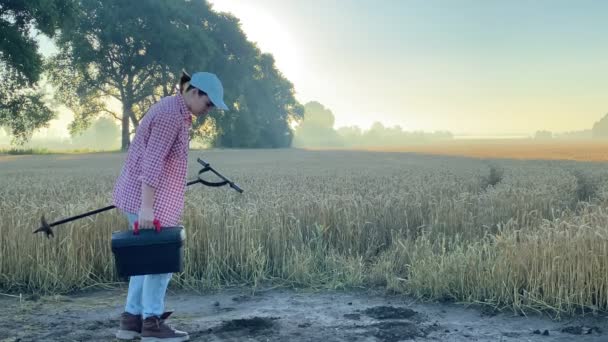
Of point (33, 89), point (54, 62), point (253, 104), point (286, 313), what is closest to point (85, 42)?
point (54, 62)

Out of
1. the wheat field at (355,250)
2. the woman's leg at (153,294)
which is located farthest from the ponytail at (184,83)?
the wheat field at (355,250)

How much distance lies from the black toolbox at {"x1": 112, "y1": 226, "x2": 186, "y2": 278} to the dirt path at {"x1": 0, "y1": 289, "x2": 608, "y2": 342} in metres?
0.83

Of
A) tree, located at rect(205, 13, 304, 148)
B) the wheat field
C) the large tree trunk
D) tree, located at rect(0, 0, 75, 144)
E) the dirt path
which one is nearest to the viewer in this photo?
the dirt path

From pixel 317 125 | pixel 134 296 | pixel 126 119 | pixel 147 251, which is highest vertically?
pixel 317 125

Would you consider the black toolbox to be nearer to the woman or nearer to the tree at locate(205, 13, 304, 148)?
the woman

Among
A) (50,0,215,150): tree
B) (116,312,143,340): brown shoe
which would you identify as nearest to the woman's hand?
(116,312,143,340): brown shoe

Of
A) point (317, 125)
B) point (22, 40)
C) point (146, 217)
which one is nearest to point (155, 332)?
point (146, 217)

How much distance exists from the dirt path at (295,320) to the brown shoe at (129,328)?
0.76 ft

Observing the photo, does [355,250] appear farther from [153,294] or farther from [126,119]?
[126,119]

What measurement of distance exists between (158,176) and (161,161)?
0.11 metres

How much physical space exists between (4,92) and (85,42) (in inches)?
574

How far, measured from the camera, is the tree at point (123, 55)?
4247cm

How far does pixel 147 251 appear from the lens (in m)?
→ 4.36

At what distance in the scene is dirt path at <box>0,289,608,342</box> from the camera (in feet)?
16.0
